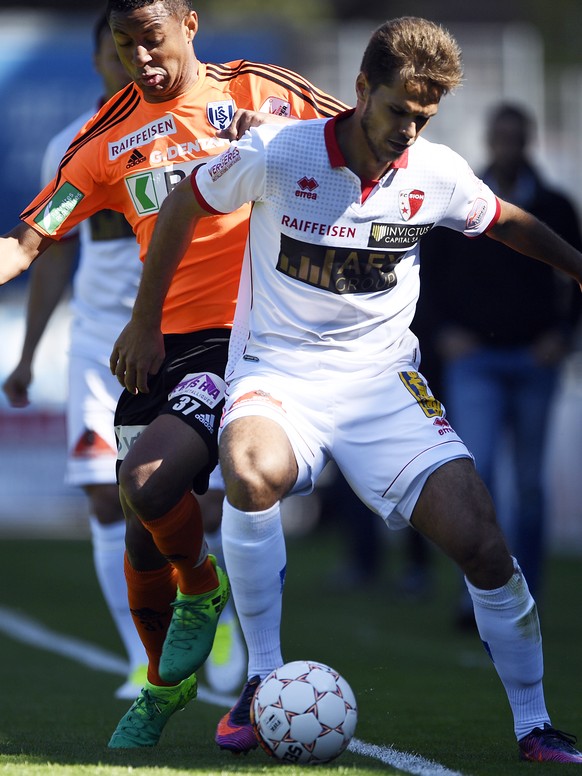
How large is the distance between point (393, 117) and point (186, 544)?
1561 mm

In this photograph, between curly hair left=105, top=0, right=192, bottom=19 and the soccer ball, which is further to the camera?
curly hair left=105, top=0, right=192, bottom=19

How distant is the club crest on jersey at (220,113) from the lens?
5.40m

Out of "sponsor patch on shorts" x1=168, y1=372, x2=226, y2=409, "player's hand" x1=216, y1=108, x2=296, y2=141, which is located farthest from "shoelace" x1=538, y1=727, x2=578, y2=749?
"player's hand" x1=216, y1=108, x2=296, y2=141

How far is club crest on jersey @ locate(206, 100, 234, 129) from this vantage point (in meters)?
5.40

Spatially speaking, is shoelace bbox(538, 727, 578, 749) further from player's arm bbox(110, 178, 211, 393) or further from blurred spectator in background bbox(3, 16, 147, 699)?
blurred spectator in background bbox(3, 16, 147, 699)

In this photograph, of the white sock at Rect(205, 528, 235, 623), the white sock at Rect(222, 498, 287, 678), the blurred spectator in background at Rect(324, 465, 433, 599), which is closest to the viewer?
the white sock at Rect(222, 498, 287, 678)

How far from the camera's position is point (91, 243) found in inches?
279

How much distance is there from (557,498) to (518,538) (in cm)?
563

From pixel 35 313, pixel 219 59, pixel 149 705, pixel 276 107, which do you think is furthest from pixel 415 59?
pixel 219 59

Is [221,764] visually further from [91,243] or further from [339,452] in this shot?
[91,243]

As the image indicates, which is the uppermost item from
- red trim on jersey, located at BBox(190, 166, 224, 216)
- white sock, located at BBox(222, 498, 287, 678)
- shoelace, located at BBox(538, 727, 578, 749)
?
red trim on jersey, located at BBox(190, 166, 224, 216)

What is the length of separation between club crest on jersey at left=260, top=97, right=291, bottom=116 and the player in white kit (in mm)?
593

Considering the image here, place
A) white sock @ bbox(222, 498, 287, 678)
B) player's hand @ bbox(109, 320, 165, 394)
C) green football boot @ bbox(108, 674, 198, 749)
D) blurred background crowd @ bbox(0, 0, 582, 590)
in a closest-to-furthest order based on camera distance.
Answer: white sock @ bbox(222, 498, 287, 678), player's hand @ bbox(109, 320, 165, 394), green football boot @ bbox(108, 674, 198, 749), blurred background crowd @ bbox(0, 0, 582, 590)

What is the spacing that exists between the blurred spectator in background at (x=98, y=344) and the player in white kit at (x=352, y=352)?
2111 millimetres
